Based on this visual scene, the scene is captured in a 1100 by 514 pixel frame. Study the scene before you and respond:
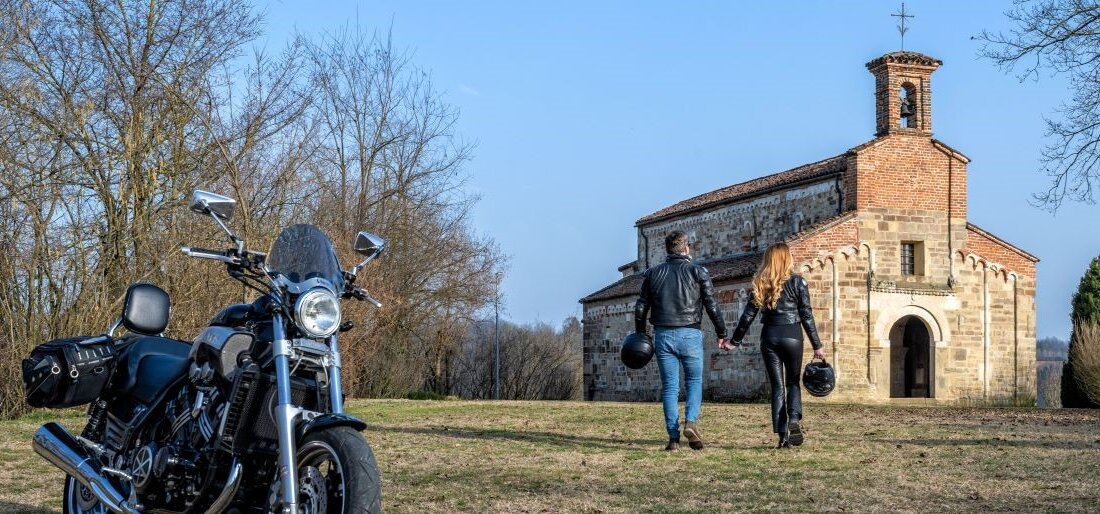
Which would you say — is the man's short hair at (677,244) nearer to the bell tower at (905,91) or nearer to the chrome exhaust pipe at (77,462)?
the chrome exhaust pipe at (77,462)

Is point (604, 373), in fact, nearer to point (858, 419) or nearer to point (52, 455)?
point (858, 419)

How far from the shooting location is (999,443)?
11844 millimetres

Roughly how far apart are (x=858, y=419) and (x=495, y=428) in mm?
5353

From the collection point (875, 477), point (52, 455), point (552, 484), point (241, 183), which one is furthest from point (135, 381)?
point (241, 183)

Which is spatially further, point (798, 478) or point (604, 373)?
point (604, 373)

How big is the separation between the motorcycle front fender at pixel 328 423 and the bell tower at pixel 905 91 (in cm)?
2884

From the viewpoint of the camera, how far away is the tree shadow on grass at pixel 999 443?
11539 mm

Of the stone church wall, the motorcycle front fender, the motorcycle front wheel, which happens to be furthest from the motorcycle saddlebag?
the stone church wall

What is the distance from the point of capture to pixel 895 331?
3403 cm

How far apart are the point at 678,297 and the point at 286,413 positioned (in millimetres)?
6133

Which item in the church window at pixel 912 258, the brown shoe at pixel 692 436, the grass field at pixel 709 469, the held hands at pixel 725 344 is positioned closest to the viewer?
the grass field at pixel 709 469

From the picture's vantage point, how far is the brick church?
98.6 feet

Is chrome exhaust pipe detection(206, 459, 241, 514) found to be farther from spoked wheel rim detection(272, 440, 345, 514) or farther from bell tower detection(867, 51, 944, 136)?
bell tower detection(867, 51, 944, 136)

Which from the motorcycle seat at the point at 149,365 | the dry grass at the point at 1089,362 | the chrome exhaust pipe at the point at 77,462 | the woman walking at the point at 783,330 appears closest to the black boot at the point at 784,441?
the woman walking at the point at 783,330
